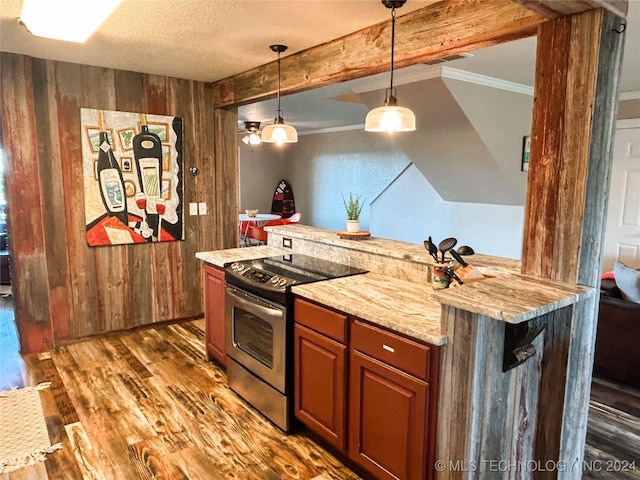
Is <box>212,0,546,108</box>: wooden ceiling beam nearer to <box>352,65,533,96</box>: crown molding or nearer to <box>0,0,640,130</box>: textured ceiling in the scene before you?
<box>0,0,640,130</box>: textured ceiling

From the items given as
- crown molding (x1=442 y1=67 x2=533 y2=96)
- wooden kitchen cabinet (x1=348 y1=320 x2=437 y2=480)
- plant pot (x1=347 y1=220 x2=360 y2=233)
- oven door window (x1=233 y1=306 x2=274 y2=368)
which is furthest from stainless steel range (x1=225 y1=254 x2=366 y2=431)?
crown molding (x1=442 y1=67 x2=533 y2=96)

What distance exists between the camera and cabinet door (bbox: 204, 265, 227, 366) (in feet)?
10.5

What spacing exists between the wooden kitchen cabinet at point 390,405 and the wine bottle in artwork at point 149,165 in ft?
8.76

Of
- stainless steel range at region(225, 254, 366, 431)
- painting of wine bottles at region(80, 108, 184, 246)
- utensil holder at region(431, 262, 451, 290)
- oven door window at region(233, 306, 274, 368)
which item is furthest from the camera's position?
painting of wine bottles at region(80, 108, 184, 246)

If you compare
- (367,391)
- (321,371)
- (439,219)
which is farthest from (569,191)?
(439,219)

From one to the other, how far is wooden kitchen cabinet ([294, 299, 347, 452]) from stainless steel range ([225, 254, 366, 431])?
0.07 meters

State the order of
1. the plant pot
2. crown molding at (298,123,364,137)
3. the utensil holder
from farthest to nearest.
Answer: crown molding at (298,123,364,137)
the plant pot
the utensil holder

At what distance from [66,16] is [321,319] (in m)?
1.96

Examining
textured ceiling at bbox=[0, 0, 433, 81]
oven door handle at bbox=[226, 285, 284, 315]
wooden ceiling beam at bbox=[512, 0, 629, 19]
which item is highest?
textured ceiling at bbox=[0, 0, 433, 81]

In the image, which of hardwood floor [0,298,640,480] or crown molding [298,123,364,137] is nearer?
hardwood floor [0,298,640,480]

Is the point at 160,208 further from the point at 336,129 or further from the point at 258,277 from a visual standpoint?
the point at 336,129

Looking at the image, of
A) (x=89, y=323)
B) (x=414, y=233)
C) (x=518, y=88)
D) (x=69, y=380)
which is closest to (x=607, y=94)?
(x=518, y=88)

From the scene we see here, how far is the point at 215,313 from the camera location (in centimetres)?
330

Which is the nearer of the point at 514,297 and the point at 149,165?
the point at 514,297
